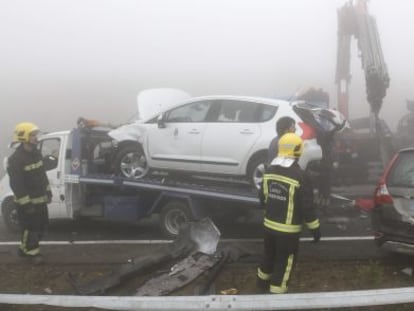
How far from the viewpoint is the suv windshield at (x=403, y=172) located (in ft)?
21.9

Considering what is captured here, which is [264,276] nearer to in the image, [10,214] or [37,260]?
[37,260]

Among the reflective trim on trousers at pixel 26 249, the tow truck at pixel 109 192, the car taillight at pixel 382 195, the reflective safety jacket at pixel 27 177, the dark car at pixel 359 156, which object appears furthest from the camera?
the dark car at pixel 359 156

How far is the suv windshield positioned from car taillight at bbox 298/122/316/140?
64.2 inches

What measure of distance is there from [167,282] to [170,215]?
2704 millimetres

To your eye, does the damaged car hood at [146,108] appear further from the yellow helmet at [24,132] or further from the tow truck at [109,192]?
the yellow helmet at [24,132]

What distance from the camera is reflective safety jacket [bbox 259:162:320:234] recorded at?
5250mm

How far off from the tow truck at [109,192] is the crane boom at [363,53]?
575 cm

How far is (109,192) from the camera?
9523 mm

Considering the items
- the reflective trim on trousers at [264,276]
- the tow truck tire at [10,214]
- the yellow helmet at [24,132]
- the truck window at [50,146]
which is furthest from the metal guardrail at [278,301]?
the tow truck tire at [10,214]

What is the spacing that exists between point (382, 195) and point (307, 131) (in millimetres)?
1891

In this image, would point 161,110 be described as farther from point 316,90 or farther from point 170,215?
point 316,90

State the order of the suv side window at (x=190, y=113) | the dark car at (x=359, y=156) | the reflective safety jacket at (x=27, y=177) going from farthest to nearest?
the dark car at (x=359, y=156)
the suv side window at (x=190, y=113)
the reflective safety jacket at (x=27, y=177)

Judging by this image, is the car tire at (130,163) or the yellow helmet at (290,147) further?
the car tire at (130,163)

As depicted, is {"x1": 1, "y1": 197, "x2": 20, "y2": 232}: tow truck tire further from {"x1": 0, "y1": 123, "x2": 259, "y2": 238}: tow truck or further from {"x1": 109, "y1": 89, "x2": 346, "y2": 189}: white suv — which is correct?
{"x1": 109, "y1": 89, "x2": 346, "y2": 189}: white suv
